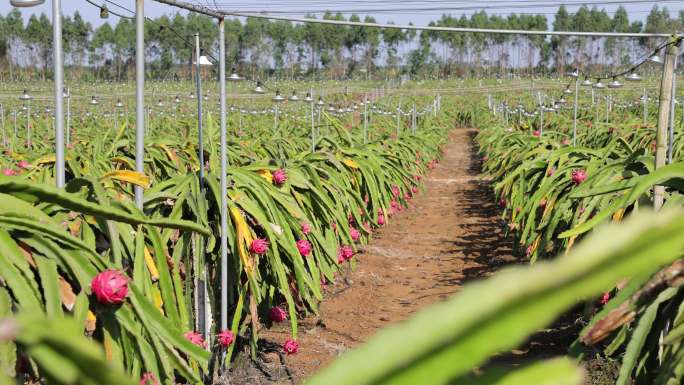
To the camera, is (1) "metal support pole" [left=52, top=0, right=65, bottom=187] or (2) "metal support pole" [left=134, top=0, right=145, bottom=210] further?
(2) "metal support pole" [left=134, top=0, right=145, bottom=210]

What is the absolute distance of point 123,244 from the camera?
9.27ft

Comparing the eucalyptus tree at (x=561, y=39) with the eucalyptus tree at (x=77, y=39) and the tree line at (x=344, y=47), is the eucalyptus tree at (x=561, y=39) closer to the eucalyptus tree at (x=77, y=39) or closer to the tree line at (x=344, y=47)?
the tree line at (x=344, y=47)

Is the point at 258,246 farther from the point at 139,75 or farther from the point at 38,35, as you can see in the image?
the point at 38,35

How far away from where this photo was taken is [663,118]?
3.93 m

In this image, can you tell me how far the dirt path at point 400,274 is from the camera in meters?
5.23

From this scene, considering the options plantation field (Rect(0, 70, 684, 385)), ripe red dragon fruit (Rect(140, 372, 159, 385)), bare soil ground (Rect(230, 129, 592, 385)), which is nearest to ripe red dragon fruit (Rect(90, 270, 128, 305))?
plantation field (Rect(0, 70, 684, 385))

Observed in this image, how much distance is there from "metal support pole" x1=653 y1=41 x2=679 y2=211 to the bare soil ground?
1.90 metres

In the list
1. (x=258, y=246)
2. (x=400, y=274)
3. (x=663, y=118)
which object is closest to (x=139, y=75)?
(x=258, y=246)

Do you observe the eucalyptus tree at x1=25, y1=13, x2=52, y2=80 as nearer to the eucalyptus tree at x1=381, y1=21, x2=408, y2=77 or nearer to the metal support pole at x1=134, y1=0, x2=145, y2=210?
the eucalyptus tree at x1=381, y1=21, x2=408, y2=77

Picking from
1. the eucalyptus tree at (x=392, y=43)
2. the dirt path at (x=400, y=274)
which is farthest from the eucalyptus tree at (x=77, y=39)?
the dirt path at (x=400, y=274)

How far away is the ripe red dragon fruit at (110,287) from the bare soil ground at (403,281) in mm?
2804

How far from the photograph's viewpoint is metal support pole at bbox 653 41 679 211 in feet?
11.0

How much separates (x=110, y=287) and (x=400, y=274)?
5975mm

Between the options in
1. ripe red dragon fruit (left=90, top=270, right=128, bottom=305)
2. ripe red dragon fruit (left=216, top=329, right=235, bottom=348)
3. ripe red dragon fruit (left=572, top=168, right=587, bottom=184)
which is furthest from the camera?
ripe red dragon fruit (left=572, top=168, right=587, bottom=184)
